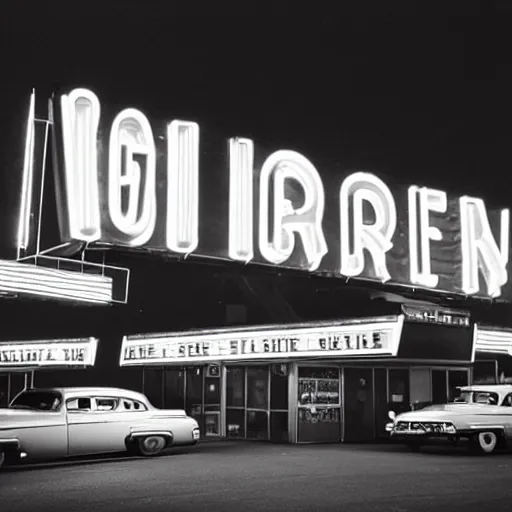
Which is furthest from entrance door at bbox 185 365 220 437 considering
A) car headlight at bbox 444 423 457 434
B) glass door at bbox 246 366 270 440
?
car headlight at bbox 444 423 457 434

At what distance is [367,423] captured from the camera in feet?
76.8

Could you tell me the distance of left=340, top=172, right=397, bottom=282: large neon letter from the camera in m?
23.5

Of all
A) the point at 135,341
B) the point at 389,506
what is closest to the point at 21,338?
the point at 135,341

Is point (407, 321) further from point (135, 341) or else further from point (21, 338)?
point (21, 338)

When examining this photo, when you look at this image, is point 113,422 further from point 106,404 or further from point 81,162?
point 81,162

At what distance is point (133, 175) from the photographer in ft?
63.2

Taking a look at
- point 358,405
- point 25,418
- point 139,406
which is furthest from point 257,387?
point 25,418

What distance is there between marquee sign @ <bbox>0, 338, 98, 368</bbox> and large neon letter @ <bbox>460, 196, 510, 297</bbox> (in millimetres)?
12524

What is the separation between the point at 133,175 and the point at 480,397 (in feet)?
31.8

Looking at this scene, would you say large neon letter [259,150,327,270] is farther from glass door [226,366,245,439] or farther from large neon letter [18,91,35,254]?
large neon letter [18,91,35,254]

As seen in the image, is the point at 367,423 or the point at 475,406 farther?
the point at 367,423

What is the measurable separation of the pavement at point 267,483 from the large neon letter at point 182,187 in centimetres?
525

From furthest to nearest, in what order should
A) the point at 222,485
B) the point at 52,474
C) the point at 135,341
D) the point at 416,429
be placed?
the point at 135,341
the point at 416,429
the point at 52,474
the point at 222,485

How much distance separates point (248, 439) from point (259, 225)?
630 cm
